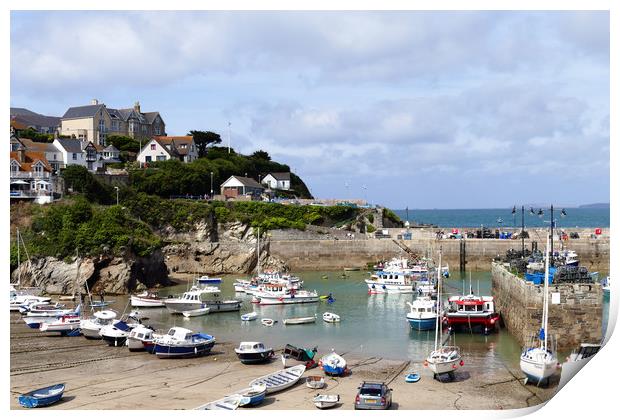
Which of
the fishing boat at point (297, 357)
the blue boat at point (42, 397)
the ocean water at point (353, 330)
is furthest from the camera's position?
the ocean water at point (353, 330)

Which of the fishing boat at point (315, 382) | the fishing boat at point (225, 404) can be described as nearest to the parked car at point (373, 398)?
the fishing boat at point (315, 382)

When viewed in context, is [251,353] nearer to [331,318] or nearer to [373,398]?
[373,398]

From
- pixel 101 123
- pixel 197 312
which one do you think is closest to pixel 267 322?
pixel 197 312

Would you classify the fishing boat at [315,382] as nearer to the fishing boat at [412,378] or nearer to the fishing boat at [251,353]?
the fishing boat at [412,378]

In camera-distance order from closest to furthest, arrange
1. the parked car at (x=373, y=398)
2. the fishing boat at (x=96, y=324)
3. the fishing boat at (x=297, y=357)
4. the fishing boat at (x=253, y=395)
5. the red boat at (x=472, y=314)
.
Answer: the parked car at (x=373, y=398), the fishing boat at (x=253, y=395), the fishing boat at (x=297, y=357), the red boat at (x=472, y=314), the fishing boat at (x=96, y=324)

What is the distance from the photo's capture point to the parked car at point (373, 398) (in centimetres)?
1889

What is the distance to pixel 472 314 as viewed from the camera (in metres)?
29.7

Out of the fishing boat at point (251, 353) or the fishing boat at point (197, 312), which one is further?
the fishing boat at point (197, 312)

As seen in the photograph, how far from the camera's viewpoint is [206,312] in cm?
3622

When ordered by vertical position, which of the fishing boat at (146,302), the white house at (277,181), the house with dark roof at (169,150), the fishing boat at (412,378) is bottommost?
the fishing boat at (412,378)

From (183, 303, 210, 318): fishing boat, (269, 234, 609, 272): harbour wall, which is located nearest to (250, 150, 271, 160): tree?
(269, 234, 609, 272): harbour wall

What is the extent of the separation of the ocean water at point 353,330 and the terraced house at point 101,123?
35.1m

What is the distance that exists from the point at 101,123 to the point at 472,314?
5530 cm
